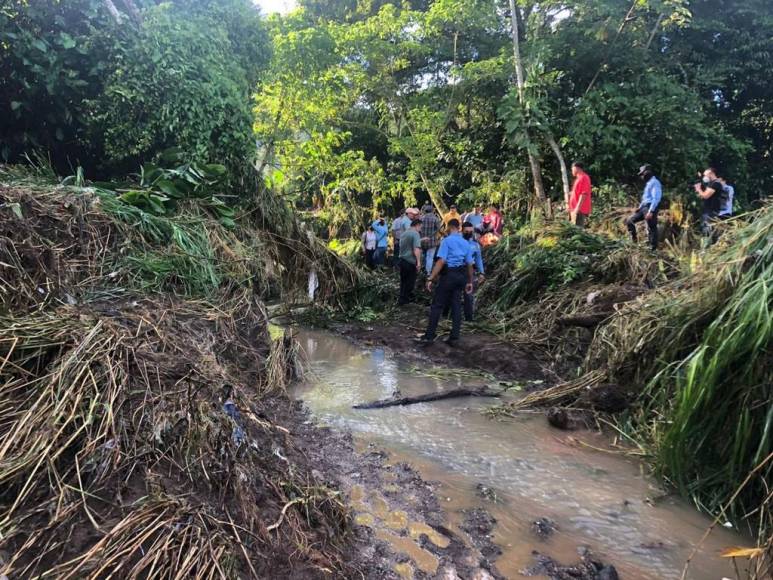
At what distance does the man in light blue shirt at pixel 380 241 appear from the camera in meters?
13.5

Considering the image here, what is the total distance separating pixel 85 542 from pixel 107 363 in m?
1.00

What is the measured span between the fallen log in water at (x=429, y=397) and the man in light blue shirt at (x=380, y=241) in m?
8.10

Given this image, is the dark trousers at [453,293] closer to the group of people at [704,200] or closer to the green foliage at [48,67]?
the group of people at [704,200]

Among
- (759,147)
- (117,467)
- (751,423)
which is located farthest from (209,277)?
(759,147)

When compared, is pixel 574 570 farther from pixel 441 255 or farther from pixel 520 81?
pixel 520 81

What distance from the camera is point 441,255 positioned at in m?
7.44

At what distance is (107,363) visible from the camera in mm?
2711

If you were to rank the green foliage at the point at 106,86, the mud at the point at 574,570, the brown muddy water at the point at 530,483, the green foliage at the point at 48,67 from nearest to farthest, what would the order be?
the mud at the point at 574,570 < the brown muddy water at the point at 530,483 < the green foliage at the point at 48,67 < the green foliage at the point at 106,86

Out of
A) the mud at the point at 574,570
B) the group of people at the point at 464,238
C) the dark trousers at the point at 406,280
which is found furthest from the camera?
the dark trousers at the point at 406,280

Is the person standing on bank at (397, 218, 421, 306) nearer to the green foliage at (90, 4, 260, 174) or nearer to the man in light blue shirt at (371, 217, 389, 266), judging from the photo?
the man in light blue shirt at (371, 217, 389, 266)

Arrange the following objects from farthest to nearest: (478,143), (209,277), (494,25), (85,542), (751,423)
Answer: (478,143), (494,25), (209,277), (751,423), (85,542)

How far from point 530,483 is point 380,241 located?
33.7ft

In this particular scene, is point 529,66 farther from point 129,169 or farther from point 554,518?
point 554,518

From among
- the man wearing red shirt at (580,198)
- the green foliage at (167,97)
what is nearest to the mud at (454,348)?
the man wearing red shirt at (580,198)
